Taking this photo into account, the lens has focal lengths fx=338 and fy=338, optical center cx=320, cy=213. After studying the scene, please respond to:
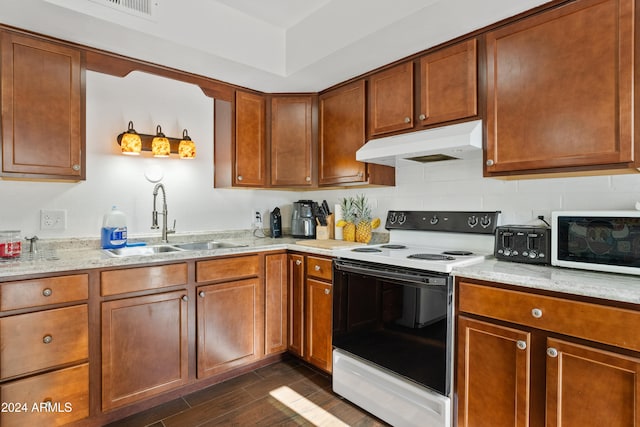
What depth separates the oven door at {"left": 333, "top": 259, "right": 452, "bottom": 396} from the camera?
1.62m

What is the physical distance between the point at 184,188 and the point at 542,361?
8.18 feet

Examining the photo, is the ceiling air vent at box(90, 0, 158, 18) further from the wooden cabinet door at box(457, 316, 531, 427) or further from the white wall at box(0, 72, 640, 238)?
the wooden cabinet door at box(457, 316, 531, 427)

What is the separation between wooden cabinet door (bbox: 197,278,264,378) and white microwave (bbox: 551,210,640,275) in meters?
1.80

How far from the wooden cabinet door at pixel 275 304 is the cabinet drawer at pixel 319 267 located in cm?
26

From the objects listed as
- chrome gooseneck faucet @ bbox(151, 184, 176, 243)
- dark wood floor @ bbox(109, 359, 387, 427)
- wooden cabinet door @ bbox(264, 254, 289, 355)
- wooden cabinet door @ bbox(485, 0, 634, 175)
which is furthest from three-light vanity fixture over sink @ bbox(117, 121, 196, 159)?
wooden cabinet door @ bbox(485, 0, 634, 175)

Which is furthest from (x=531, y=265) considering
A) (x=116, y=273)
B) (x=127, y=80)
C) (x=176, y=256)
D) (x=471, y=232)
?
(x=127, y=80)

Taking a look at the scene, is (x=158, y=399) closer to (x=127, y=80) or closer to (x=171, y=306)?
(x=171, y=306)

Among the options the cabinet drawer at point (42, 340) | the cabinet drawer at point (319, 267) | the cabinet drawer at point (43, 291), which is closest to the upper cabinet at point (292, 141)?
the cabinet drawer at point (319, 267)

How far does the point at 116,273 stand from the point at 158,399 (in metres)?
0.83

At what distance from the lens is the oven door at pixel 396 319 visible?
63.8 inches

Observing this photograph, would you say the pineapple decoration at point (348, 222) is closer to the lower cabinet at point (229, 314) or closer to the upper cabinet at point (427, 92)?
the upper cabinet at point (427, 92)

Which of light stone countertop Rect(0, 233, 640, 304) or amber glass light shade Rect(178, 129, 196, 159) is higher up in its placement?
amber glass light shade Rect(178, 129, 196, 159)

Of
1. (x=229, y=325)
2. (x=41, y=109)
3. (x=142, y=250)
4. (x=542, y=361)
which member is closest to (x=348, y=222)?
(x=229, y=325)

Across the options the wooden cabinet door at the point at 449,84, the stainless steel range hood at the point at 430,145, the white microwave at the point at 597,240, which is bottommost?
the white microwave at the point at 597,240
